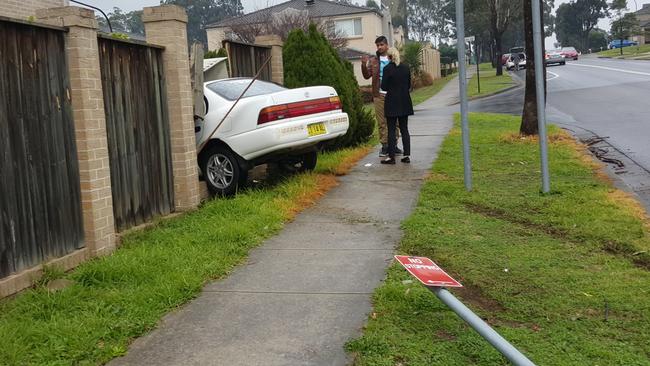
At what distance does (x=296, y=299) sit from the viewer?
15.5 ft

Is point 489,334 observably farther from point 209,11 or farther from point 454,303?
point 209,11

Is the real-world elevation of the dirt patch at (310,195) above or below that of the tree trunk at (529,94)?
below

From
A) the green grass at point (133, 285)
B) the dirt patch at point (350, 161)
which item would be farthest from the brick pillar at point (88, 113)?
the dirt patch at point (350, 161)

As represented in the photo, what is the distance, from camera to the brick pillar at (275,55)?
38.0 ft

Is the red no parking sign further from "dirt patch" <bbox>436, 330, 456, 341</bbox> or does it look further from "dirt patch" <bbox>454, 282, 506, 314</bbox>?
"dirt patch" <bbox>454, 282, 506, 314</bbox>

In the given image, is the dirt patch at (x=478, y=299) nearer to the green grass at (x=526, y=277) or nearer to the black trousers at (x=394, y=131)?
the green grass at (x=526, y=277)

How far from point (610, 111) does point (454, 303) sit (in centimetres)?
1628

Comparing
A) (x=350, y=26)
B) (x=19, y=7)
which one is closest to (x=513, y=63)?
(x=350, y=26)

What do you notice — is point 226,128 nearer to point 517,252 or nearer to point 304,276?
point 304,276

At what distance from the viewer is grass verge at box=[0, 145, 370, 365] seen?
3896 mm

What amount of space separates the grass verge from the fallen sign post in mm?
1741

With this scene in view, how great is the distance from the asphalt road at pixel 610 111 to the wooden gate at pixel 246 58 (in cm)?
574

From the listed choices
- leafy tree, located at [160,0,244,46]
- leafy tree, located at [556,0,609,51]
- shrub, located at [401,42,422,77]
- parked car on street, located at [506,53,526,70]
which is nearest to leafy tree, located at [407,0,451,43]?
leafy tree, located at [556,0,609,51]

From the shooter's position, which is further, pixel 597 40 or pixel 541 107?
pixel 597 40
